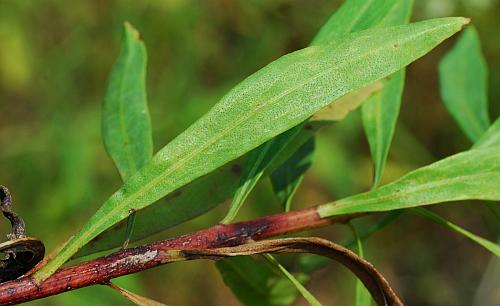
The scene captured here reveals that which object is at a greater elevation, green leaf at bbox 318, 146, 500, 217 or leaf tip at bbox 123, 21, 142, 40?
leaf tip at bbox 123, 21, 142, 40

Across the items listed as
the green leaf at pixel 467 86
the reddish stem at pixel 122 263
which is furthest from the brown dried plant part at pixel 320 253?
the green leaf at pixel 467 86

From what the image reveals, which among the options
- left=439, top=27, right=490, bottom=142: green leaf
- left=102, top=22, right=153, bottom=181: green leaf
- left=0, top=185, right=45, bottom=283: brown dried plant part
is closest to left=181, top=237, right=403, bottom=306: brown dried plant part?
left=0, top=185, right=45, bottom=283: brown dried plant part

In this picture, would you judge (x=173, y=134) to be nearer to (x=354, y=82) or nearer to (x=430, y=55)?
(x=430, y=55)

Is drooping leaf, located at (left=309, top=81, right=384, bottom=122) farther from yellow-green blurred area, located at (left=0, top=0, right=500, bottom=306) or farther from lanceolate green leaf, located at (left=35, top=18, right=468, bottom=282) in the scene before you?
yellow-green blurred area, located at (left=0, top=0, right=500, bottom=306)

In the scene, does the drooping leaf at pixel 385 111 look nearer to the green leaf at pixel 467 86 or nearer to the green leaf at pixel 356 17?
the green leaf at pixel 356 17

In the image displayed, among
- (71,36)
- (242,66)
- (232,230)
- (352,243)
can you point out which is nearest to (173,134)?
(242,66)

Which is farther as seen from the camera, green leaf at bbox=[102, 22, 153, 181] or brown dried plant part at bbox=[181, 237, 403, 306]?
green leaf at bbox=[102, 22, 153, 181]
